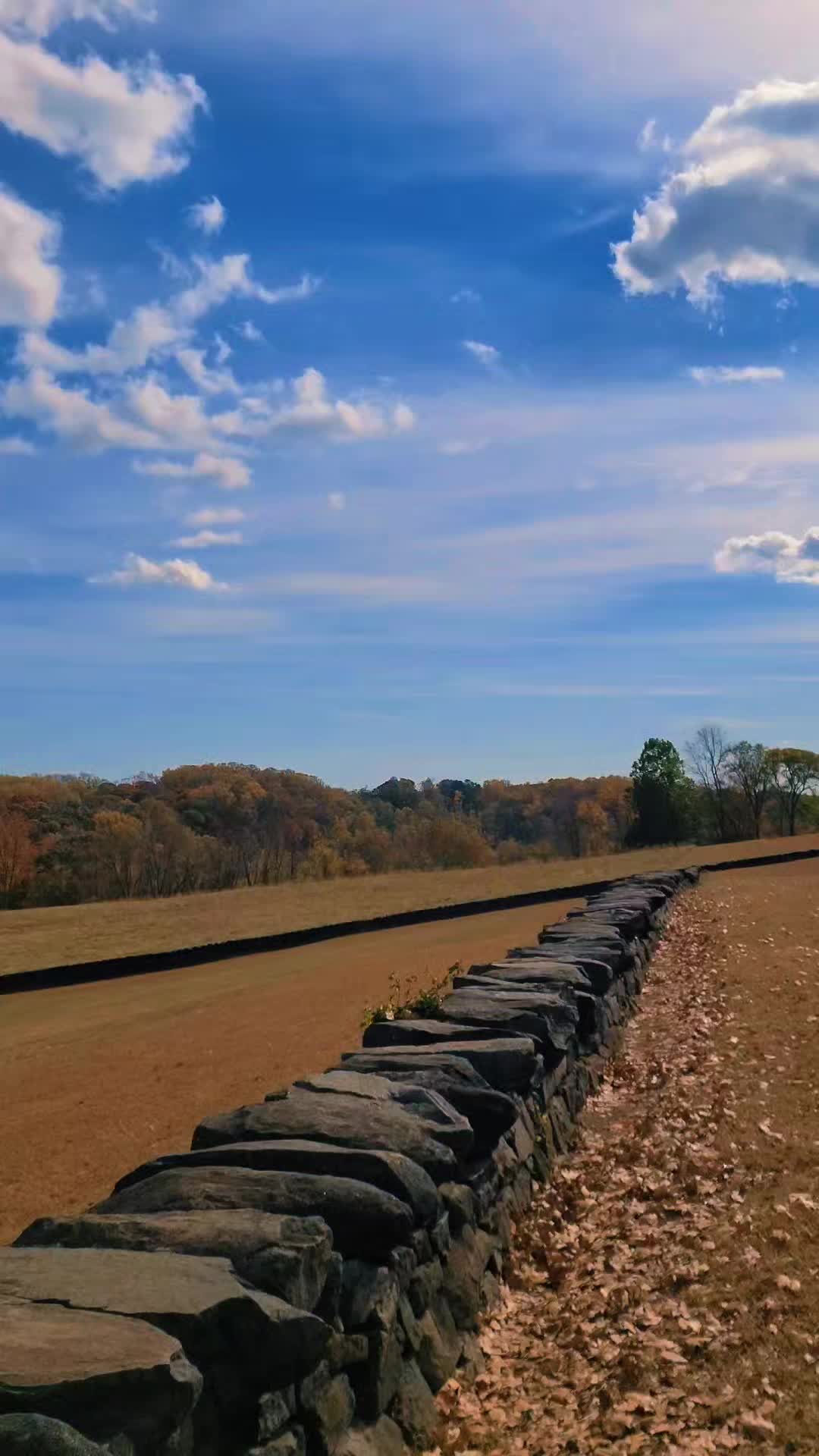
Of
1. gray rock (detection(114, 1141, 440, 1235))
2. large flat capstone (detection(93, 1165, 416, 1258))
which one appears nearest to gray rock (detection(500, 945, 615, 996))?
gray rock (detection(114, 1141, 440, 1235))

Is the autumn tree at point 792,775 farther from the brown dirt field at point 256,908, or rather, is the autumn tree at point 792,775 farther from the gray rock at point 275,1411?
the gray rock at point 275,1411

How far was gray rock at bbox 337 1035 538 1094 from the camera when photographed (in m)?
7.15

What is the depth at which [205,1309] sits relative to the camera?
329cm

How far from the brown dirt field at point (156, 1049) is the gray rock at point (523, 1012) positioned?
7.05ft

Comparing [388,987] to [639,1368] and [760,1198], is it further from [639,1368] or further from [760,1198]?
[639,1368]

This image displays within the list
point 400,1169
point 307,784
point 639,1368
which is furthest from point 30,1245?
point 307,784

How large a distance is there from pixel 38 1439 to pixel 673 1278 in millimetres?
4191

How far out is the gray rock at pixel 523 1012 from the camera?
830 centimetres

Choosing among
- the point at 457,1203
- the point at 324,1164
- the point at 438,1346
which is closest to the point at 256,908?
the point at 457,1203

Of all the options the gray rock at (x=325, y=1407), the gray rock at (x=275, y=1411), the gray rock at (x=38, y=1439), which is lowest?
the gray rock at (x=325, y=1407)

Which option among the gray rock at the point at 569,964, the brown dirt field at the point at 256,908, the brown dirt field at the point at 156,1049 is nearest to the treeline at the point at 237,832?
the brown dirt field at the point at 256,908

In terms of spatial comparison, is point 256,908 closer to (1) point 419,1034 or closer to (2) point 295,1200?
(1) point 419,1034

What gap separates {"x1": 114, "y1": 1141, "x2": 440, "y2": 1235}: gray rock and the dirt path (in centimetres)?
85

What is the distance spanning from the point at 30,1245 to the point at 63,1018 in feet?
47.7
